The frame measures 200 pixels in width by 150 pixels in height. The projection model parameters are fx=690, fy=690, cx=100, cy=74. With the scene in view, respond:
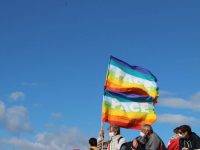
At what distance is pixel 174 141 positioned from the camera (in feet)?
74.2

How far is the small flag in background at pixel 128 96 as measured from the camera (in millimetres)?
27172

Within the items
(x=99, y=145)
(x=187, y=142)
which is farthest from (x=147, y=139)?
(x=99, y=145)

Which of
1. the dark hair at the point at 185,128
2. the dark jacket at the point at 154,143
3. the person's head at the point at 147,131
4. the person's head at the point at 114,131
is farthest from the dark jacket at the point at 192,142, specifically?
the person's head at the point at 114,131

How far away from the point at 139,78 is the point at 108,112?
8.42 ft

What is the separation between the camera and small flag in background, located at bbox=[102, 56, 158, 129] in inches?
1070

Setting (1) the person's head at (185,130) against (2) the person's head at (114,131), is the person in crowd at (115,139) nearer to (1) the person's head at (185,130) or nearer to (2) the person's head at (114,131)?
(2) the person's head at (114,131)

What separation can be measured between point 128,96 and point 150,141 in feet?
18.9

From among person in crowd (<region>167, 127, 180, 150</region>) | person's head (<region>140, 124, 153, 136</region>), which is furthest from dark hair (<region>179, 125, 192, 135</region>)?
person's head (<region>140, 124, 153, 136</region>)

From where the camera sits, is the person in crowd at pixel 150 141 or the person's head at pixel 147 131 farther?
the person's head at pixel 147 131

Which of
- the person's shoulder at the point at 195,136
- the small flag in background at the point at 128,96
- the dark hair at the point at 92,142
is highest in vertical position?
the small flag in background at the point at 128,96

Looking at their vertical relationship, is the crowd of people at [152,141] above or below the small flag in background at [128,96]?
below

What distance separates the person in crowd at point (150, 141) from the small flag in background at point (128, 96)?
4.10 m

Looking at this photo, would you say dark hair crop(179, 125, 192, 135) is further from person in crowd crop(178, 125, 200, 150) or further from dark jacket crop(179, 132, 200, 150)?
dark jacket crop(179, 132, 200, 150)

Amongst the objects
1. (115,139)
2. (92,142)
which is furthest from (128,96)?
(115,139)
